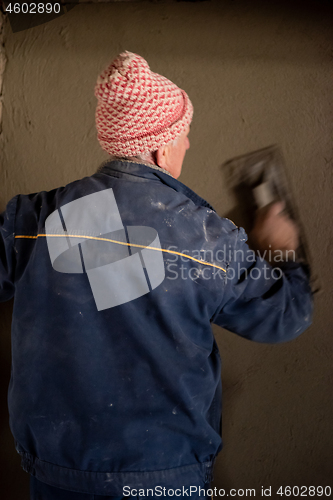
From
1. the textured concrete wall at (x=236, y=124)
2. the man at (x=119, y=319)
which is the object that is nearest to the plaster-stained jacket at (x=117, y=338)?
the man at (x=119, y=319)

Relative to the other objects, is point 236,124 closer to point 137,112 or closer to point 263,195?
point 263,195

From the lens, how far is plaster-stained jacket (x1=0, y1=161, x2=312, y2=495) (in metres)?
0.97

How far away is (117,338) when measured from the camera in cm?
99

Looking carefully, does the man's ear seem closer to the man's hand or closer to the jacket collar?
the jacket collar

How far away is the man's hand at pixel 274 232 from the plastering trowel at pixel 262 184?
0.04m

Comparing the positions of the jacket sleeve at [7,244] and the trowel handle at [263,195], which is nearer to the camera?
the jacket sleeve at [7,244]

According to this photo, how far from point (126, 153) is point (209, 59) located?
68 cm

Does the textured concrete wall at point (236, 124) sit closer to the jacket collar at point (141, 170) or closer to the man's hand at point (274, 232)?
the man's hand at point (274, 232)

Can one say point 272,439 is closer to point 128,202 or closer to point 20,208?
point 128,202

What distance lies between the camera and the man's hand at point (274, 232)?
1.28m

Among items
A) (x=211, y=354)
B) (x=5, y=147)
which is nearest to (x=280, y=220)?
(x=211, y=354)

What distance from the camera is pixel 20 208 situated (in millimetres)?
1067

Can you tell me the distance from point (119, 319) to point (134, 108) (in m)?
0.57

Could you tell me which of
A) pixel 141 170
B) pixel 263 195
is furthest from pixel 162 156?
pixel 263 195
